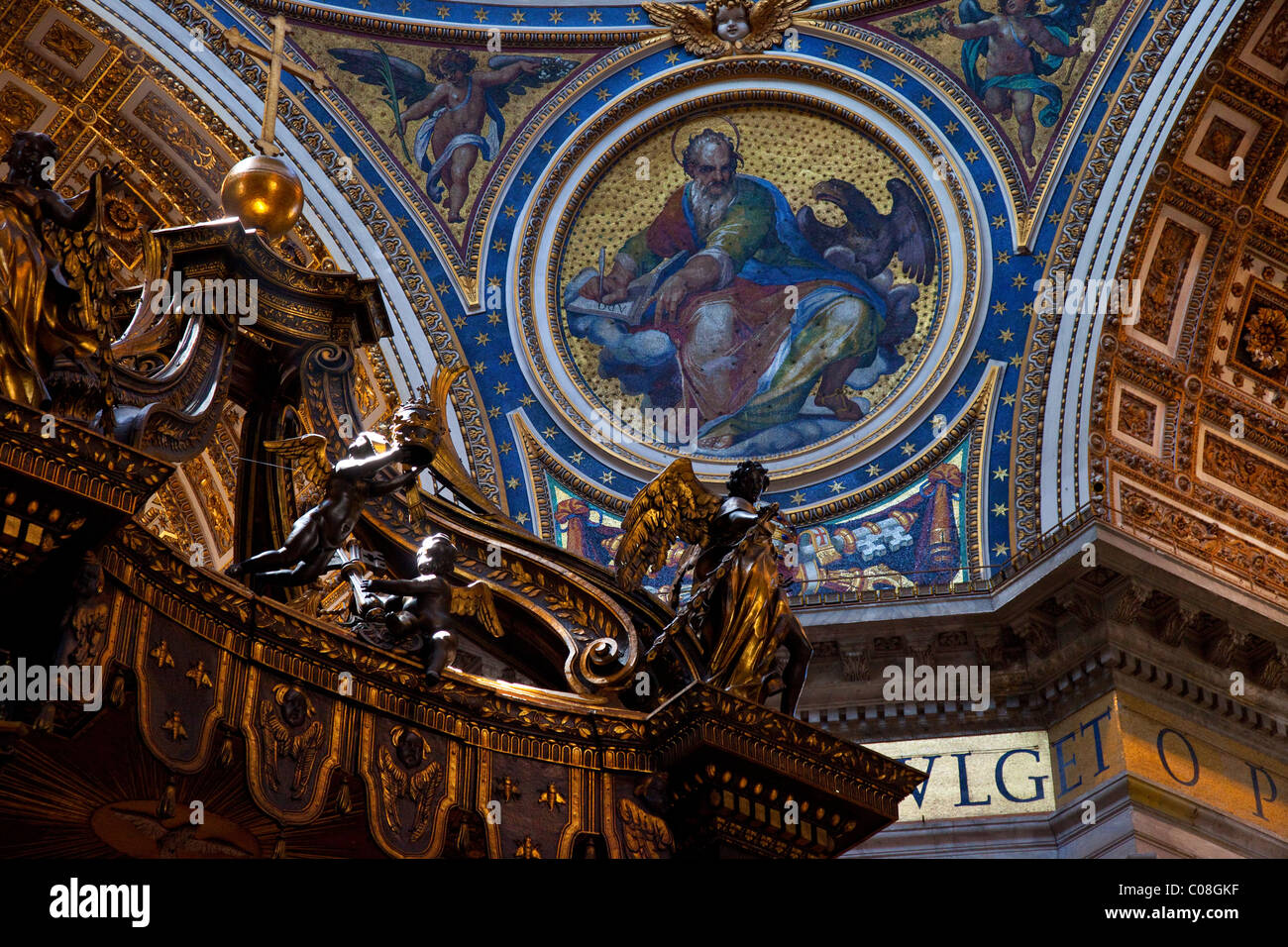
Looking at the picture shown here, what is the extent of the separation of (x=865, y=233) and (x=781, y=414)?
1549 mm

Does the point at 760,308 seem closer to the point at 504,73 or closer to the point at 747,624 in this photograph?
the point at 504,73

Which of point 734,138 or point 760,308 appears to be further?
point 734,138

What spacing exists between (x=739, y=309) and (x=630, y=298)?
827 millimetres

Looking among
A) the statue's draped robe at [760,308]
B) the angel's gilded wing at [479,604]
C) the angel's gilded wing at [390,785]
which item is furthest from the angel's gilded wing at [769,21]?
the angel's gilded wing at [390,785]

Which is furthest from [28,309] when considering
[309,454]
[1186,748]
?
[1186,748]

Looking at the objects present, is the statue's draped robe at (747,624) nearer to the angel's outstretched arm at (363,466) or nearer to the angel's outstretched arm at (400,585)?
the angel's outstretched arm at (400,585)

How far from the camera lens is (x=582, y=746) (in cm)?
489

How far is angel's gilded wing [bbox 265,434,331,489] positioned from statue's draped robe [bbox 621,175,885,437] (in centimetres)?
883

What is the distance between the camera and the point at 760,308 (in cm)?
1387

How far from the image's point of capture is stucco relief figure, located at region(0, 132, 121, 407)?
4012mm
